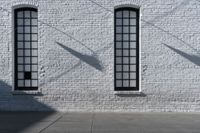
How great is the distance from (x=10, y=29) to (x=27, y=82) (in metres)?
2.37

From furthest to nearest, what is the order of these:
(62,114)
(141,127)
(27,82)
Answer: (27,82) < (62,114) < (141,127)

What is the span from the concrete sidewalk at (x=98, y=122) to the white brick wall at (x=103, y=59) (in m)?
0.83

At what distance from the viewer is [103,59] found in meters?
19.0

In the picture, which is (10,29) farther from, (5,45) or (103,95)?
(103,95)

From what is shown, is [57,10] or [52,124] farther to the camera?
[57,10]

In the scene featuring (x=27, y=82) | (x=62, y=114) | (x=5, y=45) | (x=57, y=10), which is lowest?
(x=62, y=114)

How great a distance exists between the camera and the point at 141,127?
14312 mm

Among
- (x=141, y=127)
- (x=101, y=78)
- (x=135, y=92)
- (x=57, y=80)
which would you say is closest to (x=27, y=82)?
(x=57, y=80)

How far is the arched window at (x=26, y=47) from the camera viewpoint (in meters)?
19.4

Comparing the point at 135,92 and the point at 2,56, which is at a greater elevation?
the point at 2,56

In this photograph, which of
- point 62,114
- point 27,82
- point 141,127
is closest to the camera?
point 141,127

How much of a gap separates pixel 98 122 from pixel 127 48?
189 inches

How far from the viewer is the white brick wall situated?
19016 mm

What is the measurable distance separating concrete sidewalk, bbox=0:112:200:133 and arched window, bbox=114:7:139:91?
1744 millimetres
